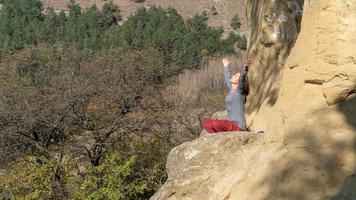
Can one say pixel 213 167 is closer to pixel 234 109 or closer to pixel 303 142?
pixel 303 142

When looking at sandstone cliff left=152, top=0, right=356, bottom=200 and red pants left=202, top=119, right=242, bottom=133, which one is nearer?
sandstone cliff left=152, top=0, right=356, bottom=200

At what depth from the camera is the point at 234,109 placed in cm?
741

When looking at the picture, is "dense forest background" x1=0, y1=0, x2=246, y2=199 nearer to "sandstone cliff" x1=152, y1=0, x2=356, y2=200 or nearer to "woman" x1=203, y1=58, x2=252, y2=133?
"woman" x1=203, y1=58, x2=252, y2=133

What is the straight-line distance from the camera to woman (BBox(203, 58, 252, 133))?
Answer: 23.1ft

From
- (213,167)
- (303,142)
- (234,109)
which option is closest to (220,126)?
(234,109)

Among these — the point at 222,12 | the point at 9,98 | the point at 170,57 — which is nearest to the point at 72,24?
the point at 170,57

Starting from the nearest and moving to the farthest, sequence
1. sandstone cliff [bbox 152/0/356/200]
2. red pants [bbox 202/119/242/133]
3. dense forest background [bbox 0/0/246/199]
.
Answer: sandstone cliff [bbox 152/0/356/200] → red pants [bbox 202/119/242/133] → dense forest background [bbox 0/0/246/199]

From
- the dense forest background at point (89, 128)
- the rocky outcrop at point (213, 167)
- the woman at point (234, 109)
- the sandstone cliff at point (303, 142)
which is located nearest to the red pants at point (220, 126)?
the woman at point (234, 109)

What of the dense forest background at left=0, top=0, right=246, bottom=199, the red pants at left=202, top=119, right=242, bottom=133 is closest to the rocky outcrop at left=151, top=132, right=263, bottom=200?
the red pants at left=202, top=119, right=242, bottom=133

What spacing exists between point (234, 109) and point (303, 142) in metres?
2.55

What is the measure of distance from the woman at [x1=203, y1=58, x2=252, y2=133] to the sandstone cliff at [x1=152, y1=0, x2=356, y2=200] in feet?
2.24

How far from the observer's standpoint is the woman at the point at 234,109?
7043 mm

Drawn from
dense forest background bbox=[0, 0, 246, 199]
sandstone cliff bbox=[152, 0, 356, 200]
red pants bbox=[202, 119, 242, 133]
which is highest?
sandstone cliff bbox=[152, 0, 356, 200]

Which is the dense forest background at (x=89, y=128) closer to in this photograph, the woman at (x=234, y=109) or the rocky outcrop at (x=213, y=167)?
the woman at (x=234, y=109)
